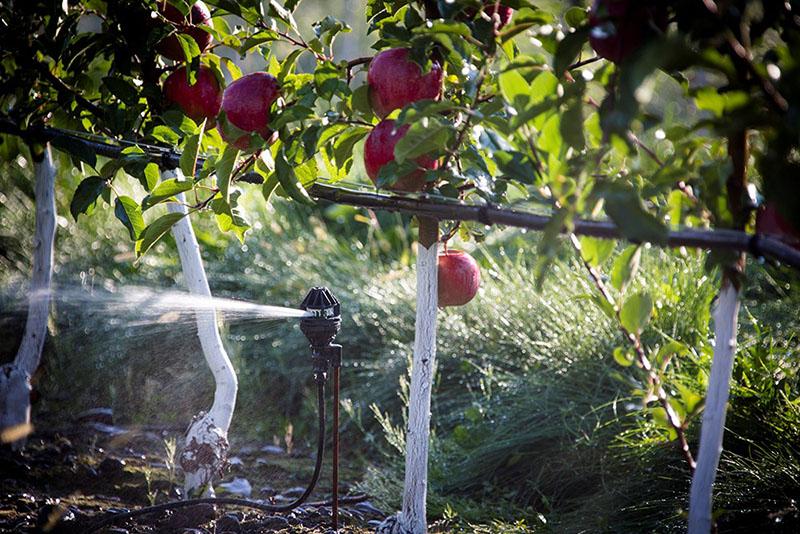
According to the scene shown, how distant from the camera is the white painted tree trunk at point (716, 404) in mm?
921

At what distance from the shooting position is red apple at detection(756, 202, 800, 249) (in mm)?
886

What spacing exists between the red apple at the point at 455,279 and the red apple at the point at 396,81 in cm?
33

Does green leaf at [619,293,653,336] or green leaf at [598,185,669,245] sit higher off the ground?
green leaf at [598,185,669,245]

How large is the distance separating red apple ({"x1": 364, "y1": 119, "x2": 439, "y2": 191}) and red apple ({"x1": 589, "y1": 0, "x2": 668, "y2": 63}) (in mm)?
304

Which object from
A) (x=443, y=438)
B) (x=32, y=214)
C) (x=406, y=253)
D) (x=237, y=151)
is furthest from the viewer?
(x=32, y=214)

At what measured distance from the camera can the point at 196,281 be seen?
163cm

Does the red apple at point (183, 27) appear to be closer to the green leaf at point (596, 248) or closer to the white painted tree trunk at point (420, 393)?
the white painted tree trunk at point (420, 393)

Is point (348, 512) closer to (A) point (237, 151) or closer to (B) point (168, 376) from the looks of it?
(A) point (237, 151)

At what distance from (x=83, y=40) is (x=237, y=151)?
1.93 feet

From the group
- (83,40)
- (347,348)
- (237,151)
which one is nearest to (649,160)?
(237,151)

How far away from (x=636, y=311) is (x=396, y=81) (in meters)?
0.45

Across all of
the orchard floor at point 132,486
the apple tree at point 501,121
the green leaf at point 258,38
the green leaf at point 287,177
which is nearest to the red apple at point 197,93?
the apple tree at point 501,121

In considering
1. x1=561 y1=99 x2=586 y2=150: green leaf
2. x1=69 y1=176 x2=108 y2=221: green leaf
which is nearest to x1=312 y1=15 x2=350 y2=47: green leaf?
x1=561 y1=99 x2=586 y2=150: green leaf

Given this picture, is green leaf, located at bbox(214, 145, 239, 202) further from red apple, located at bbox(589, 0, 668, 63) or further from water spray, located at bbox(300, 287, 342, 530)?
red apple, located at bbox(589, 0, 668, 63)
